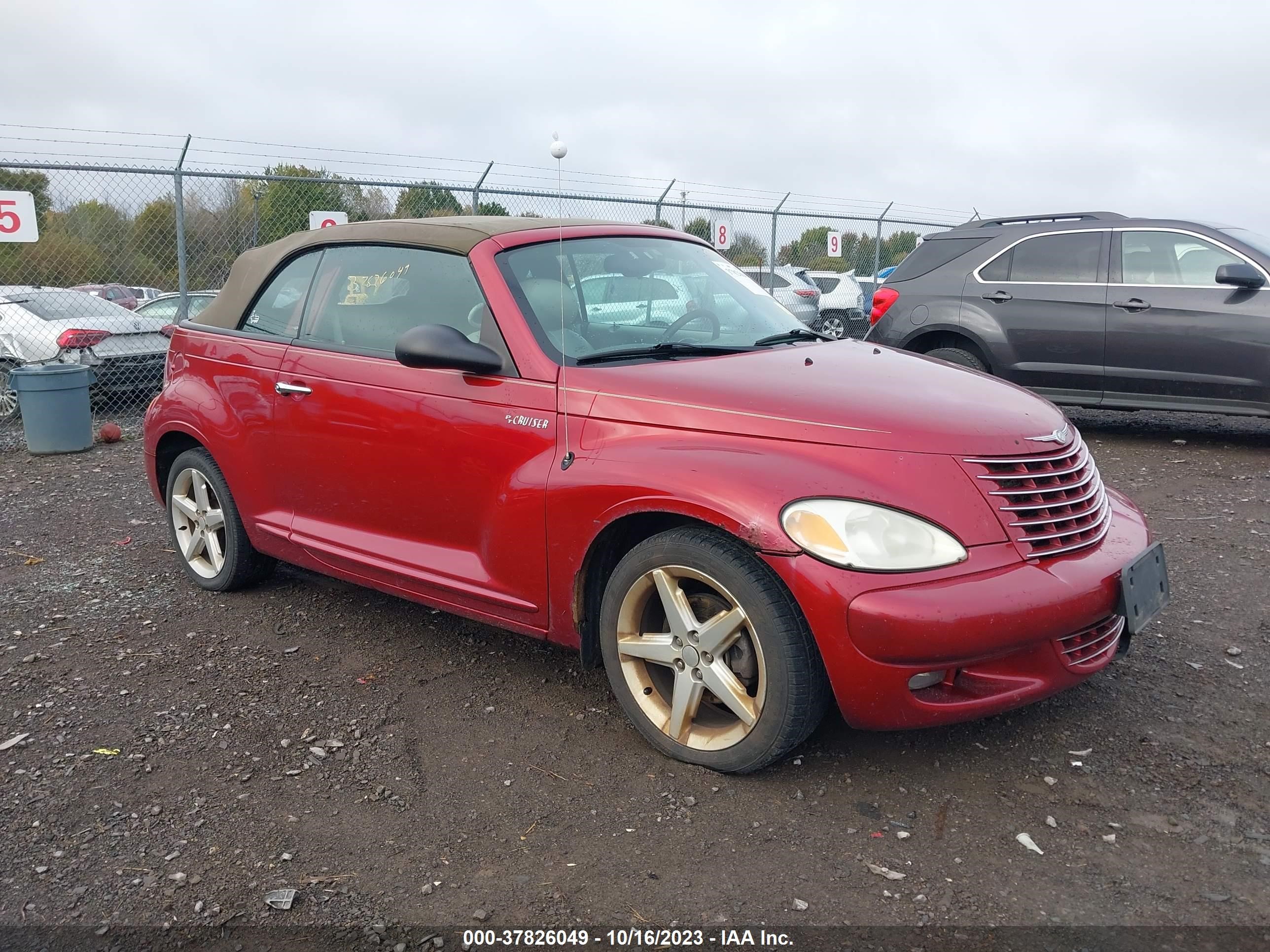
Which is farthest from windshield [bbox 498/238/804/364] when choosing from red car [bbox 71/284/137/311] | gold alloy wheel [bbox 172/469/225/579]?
red car [bbox 71/284/137/311]

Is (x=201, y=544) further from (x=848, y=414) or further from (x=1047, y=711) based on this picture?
(x=1047, y=711)

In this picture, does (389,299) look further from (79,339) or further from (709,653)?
(79,339)

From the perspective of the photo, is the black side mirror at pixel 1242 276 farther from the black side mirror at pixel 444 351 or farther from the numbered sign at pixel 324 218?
the numbered sign at pixel 324 218

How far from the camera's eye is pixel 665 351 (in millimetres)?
3572

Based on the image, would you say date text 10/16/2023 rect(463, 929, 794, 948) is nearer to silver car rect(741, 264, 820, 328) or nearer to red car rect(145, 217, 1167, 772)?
red car rect(145, 217, 1167, 772)

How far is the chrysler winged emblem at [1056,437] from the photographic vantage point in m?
3.06

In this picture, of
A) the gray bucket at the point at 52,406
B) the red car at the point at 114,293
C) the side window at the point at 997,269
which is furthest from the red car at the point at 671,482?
the red car at the point at 114,293

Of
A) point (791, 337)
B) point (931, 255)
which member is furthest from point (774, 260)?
point (791, 337)

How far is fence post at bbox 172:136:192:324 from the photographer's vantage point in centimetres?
1011

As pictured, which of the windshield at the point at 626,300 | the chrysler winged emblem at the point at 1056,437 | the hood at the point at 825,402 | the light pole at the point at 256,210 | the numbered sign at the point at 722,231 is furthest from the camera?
the numbered sign at the point at 722,231

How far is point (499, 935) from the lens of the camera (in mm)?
2424

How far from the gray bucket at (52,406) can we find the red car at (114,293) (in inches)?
90.6

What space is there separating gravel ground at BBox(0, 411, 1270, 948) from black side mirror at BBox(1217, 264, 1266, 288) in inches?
150

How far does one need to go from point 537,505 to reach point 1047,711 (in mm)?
1853
